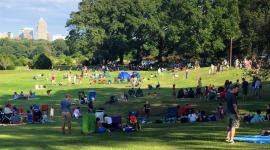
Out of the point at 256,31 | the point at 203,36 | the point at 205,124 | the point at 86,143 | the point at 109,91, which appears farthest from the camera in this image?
the point at 203,36

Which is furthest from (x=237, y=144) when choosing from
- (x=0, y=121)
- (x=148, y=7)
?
(x=148, y=7)

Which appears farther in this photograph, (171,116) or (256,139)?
(171,116)

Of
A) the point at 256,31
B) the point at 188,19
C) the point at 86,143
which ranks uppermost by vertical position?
the point at 188,19

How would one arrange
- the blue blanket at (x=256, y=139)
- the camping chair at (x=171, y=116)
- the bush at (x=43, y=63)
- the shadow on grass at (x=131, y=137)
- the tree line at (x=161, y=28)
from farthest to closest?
the bush at (x=43, y=63) → the tree line at (x=161, y=28) → the camping chair at (x=171, y=116) → the shadow on grass at (x=131, y=137) → the blue blanket at (x=256, y=139)

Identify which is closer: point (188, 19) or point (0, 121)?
point (0, 121)

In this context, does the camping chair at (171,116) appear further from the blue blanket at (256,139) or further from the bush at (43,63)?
the bush at (43,63)

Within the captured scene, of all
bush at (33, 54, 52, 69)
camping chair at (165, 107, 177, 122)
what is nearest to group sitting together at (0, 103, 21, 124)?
camping chair at (165, 107, 177, 122)

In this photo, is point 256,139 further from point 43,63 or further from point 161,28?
point 43,63

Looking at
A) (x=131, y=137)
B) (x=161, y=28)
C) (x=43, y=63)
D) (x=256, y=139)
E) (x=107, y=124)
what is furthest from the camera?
(x=43, y=63)

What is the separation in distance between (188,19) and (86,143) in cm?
6673

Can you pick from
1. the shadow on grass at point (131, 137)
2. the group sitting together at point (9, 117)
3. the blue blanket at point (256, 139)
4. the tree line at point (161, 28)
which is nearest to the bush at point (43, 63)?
the tree line at point (161, 28)

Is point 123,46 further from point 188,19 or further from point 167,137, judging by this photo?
point 167,137

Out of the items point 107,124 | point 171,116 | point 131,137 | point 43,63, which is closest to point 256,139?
point 131,137

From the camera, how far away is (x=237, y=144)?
16.8 metres
